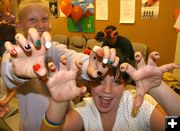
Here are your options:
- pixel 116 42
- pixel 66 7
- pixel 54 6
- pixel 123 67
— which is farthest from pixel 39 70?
→ pixel 54 6

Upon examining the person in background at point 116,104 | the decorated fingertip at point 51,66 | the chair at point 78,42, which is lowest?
the chair at point 78,42

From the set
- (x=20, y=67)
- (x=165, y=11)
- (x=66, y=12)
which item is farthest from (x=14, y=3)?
(x=20, y=67)

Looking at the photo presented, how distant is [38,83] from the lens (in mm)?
1160

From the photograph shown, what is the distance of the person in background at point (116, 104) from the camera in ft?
2.78

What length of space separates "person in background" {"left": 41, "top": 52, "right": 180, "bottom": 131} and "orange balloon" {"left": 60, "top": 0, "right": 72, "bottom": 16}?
375 centimetres

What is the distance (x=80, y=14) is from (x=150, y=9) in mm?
1527

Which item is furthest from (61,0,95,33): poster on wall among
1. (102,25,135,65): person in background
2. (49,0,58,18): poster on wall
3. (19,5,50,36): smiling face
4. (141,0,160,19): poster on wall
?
(19,5,50,36): smiling face

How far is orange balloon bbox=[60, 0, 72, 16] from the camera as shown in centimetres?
478

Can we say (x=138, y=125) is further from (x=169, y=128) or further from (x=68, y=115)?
(x=169, y=128)

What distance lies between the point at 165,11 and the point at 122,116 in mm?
2564

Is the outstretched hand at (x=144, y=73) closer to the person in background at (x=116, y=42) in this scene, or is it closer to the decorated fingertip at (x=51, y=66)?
the decorated fingertip at (x=51, y=66)

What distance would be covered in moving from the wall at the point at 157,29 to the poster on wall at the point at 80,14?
20.1 inches

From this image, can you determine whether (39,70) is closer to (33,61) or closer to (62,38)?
(33,61)

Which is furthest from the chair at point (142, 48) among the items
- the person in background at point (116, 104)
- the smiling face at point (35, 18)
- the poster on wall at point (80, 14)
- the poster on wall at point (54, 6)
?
the smiling face at point (35, 18)
